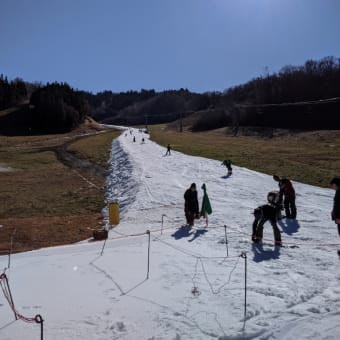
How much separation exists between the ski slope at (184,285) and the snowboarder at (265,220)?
0.35m

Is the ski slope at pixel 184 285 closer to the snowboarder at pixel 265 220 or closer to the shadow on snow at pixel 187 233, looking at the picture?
the shadow on snow at pixel 187 233

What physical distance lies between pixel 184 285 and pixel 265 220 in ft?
13.7

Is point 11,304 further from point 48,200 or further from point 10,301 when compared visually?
point 48,200

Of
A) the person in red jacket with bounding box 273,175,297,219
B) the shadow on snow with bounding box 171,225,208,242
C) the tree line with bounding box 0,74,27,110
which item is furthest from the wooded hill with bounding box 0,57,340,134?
the shadow on snow with bounding box 171,225,208,242

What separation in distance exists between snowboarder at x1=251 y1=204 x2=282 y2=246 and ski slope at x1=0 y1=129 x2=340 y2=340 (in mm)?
353

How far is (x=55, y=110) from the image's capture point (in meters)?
101

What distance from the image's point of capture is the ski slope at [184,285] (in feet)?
25.1

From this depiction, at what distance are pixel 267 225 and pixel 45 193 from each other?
17.0 m

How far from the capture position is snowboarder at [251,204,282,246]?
41.2 feet

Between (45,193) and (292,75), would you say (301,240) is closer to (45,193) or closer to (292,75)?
(45,193)

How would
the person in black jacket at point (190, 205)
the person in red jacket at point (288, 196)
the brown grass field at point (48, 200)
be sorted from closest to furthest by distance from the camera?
1. the person in black jacket at point (190, 205)
2. the person in red jacket at point (288, 196)
3. the brown grass field at point (48, 200)

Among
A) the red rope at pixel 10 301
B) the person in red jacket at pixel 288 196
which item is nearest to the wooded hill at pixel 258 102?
the person in red jacket at pixel 288 196

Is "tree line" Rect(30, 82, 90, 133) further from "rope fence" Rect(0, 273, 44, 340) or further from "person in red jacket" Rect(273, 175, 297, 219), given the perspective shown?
"rope fence" Rect(0, 273, 44, 340)

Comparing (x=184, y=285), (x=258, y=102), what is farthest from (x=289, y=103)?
(x=184, y=285)
